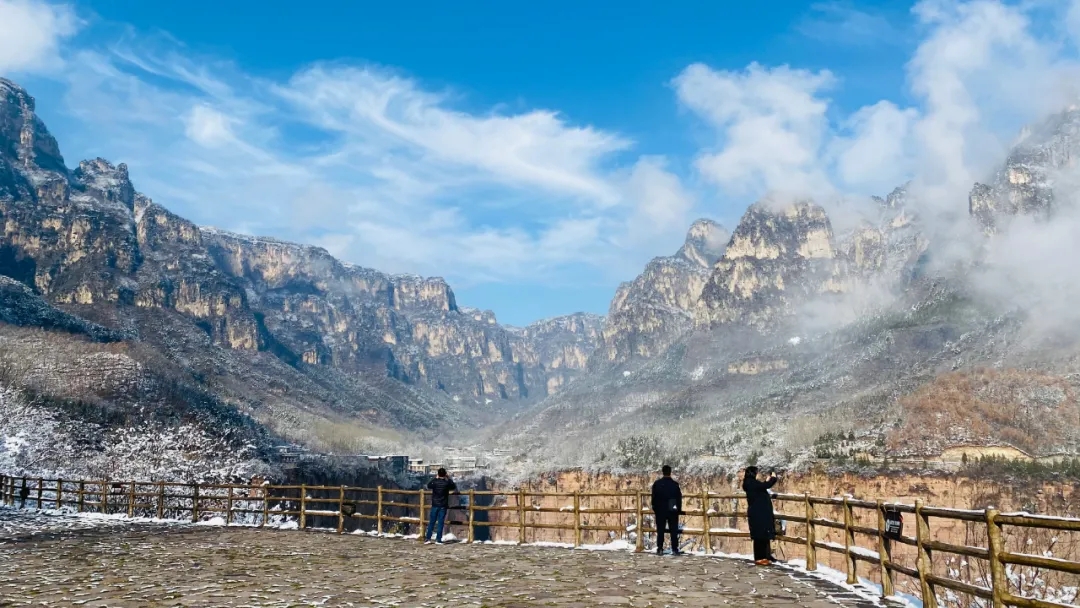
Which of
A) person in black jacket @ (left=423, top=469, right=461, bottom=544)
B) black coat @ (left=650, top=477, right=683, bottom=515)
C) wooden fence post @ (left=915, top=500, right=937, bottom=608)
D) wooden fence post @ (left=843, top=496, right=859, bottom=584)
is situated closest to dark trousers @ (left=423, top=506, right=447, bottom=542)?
person in black jacket @ (left=423, top=469, right=461, bottom=544)

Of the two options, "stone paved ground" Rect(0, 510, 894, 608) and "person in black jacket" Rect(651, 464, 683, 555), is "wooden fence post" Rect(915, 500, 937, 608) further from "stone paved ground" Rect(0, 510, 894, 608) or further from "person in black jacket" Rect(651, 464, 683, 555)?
"person in black jacket" Rect(651, 464, 683, 555)

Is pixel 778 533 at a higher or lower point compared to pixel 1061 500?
higher

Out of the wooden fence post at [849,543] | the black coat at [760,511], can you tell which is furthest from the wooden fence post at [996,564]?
the black coat at [760,511]

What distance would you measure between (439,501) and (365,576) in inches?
343

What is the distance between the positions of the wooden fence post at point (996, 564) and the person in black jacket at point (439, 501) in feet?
59.7

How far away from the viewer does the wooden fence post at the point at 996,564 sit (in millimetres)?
10445

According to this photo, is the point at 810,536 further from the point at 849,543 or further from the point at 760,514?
the point at 849,543

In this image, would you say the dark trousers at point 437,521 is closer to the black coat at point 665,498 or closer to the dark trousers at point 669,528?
the dark trousers at point 669,528

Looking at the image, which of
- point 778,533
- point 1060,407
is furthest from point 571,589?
point 1060,407

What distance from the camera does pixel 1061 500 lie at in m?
124

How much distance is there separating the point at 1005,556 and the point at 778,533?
1107 cm

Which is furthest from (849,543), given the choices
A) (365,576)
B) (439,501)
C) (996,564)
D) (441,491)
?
(439,501)

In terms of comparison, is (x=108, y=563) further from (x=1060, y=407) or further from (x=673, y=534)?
(x=1060, y=407)

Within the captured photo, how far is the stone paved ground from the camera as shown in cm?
1509
